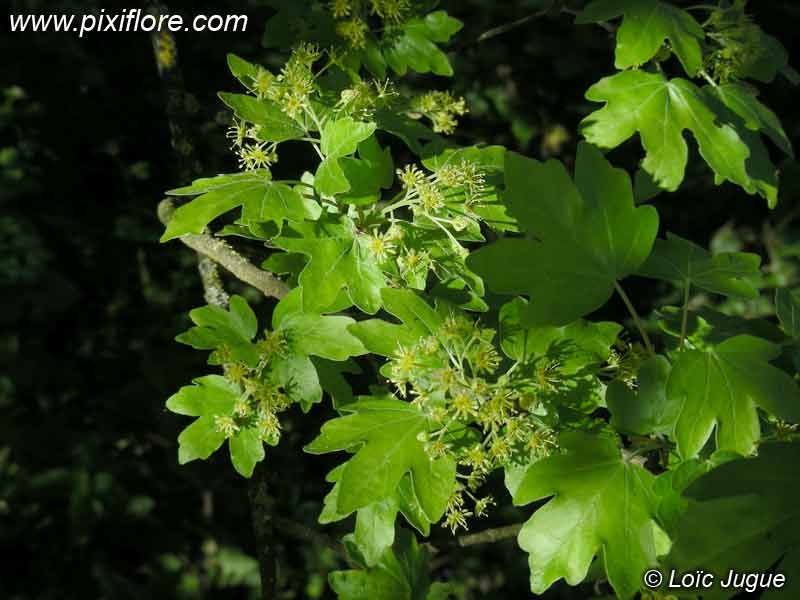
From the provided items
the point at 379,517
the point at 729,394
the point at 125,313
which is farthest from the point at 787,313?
the point at 125,313

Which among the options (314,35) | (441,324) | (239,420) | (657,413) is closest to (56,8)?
(314,35)

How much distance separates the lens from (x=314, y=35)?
182 cm

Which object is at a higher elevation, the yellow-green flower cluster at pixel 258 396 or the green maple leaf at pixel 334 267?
the green maple leaf at pixel 334 267

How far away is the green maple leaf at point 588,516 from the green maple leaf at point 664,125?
0.68 m

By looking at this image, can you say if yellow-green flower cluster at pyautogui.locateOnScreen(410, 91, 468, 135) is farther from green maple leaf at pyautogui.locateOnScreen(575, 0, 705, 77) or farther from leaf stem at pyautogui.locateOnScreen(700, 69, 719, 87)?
leaf stem at pyautogui.locateOnScreen(700, 69, 719, 87)

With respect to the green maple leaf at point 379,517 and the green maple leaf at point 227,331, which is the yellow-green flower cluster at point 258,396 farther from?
the green maple leaf at point 379,517

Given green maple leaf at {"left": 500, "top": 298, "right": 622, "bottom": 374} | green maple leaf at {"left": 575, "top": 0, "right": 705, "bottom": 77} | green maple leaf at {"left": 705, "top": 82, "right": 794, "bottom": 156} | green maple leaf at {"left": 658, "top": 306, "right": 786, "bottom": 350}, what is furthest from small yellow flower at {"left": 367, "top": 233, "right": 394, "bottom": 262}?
green maple leaf at {"left": 705, "top": 82, "right": 794, "bottom": 156}

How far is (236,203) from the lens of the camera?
1.34m

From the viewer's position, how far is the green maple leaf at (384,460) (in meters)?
1.34

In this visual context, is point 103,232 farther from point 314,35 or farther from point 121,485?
point 314,35

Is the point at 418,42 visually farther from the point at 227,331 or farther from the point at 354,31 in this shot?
the point at 227,331

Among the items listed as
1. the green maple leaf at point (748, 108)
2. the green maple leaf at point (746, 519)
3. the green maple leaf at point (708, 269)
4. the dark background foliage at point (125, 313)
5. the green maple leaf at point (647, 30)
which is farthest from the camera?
the dark background foliage at point (125, 313)

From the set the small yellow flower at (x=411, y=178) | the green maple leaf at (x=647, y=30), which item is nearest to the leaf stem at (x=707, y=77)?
the green maple leaf at (x=647, y=30)

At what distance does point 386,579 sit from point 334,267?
76 cm
